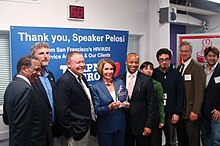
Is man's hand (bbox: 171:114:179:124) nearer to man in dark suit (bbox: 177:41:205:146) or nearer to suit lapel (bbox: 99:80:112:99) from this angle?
man in dark suit (bbox: 177:41:205:146)

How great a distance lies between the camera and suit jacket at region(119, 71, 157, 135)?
296cm

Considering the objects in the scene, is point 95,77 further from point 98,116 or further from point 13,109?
point 13,109

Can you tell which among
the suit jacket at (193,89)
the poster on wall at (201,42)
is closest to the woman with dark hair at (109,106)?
the suit jacket at (193,89)

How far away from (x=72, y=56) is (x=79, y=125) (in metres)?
0.69

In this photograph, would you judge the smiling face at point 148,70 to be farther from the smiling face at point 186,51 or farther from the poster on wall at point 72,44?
the poster on wall at point 72,44

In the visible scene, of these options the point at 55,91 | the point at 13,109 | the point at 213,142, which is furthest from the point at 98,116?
the point at 213,142

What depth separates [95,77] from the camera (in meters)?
3.53

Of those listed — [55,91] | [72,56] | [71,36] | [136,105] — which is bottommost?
[136,105]

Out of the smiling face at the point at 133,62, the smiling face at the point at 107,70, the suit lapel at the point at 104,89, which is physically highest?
the smiling face at the point at 133,62

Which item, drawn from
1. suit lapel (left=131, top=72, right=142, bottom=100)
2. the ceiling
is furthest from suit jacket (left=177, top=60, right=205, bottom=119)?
the ceiling

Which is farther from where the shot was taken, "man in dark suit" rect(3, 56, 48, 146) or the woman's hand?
the woman's hand

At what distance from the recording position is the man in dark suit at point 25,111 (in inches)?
78.5

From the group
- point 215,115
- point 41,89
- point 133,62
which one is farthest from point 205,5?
point 41,89

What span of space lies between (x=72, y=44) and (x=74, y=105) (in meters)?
0.97
